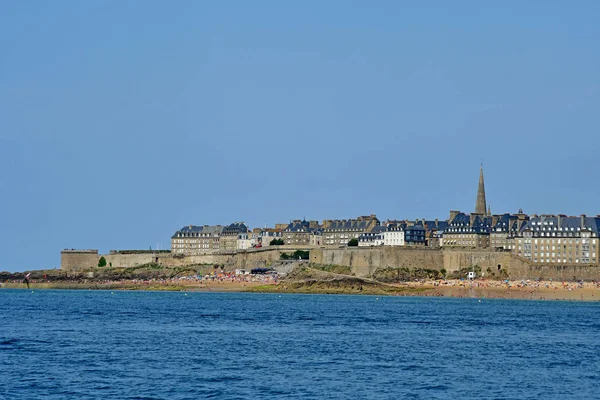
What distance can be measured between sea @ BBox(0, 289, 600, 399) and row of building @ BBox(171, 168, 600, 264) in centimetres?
3809

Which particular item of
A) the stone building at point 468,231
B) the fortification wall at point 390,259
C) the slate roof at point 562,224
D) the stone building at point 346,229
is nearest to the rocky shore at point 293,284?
the fortification wall at point 390,259

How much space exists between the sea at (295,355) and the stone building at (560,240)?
37.2 metres

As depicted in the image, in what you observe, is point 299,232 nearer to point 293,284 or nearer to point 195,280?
point 195,280

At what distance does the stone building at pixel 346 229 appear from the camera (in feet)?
370

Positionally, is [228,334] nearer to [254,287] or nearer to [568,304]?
[568,304]

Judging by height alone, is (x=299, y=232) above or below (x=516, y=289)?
above

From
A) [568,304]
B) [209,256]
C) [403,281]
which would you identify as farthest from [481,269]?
[209,256]

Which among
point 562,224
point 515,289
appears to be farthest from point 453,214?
point 515,289

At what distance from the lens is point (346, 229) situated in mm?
114688

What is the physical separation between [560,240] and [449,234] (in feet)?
50.1

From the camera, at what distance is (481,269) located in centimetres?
8569

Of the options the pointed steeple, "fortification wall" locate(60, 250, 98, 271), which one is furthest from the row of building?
"fortification wall" locate(60, 250, 98, 271)

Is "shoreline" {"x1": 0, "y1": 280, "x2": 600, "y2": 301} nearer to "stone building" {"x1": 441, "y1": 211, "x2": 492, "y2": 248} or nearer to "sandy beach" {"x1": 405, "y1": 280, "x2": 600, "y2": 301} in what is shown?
"sandy beach" {"x1": 405, "y1": 280, "x2": 600, "y2": 301}

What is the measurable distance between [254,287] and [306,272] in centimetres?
712
